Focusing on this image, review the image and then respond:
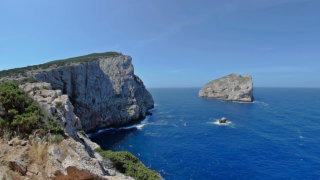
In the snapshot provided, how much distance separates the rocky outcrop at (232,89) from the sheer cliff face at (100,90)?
3237 inches

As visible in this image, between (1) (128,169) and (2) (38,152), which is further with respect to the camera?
(1) (128,169)

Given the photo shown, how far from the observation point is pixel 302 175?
85.0 ft

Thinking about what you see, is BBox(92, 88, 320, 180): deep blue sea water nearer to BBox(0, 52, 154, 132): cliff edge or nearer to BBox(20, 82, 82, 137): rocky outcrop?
BBox(0, 52, 154, 132): cliff edge

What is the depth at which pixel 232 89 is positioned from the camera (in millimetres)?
117438

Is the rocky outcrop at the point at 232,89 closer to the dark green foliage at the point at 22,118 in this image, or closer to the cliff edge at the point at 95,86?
the cliff edge at the point at 95,86

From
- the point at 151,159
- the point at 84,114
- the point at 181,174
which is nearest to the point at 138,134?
the point at 151,159

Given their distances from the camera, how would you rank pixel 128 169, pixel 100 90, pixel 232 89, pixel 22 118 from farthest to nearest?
pixel 232 89 → pixel 100 90 → pixel 128 169 → pixel 22 118

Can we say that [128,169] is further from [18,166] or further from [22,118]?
[22,118]

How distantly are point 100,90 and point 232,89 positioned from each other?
104 meters

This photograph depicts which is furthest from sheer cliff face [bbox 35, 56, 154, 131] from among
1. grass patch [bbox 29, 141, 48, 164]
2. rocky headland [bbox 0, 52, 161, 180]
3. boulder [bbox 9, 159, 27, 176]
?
boulder [bbox 9, 159, 27, 176]

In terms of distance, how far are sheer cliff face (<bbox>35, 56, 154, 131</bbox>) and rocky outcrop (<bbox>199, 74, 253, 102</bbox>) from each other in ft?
270

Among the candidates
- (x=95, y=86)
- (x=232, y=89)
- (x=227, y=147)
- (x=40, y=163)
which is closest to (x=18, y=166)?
(x=40, y=163)

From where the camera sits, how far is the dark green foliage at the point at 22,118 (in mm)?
10859

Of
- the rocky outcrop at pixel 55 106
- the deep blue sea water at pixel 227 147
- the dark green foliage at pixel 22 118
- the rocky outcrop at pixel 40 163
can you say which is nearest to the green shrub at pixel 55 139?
the rocky outcrop at pixel 40 163
